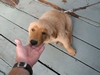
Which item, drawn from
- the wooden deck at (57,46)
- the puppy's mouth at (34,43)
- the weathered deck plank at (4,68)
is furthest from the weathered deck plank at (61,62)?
the puppy's mouth at (34,43)

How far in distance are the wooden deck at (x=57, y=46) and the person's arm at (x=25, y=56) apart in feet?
1.20

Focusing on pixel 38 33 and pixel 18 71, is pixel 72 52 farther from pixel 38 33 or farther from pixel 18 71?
pixel 18 71

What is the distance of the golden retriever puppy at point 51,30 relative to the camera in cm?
120

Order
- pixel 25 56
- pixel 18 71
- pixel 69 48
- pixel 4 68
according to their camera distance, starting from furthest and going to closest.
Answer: pixel 4 68 < pixel 69 48 < pixel 25 56 < pixel 18 71

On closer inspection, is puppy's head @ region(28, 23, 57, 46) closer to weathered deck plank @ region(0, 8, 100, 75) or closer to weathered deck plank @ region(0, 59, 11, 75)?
weathered deck plank @ region(0, 8, 100, 75)

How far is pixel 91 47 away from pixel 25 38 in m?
0.72

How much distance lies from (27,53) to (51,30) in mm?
262

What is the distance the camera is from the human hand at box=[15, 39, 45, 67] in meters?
1.13

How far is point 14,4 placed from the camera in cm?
204

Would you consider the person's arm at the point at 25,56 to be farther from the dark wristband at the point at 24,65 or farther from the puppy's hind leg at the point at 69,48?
the puppy's hind leg at the point at 69,48

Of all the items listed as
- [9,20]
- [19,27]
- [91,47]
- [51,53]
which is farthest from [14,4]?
[91,47]

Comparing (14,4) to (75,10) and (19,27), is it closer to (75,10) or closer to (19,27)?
(19,27)

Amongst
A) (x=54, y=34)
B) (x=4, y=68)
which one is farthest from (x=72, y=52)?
(x=4, y=68)

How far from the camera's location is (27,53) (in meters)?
1.19
